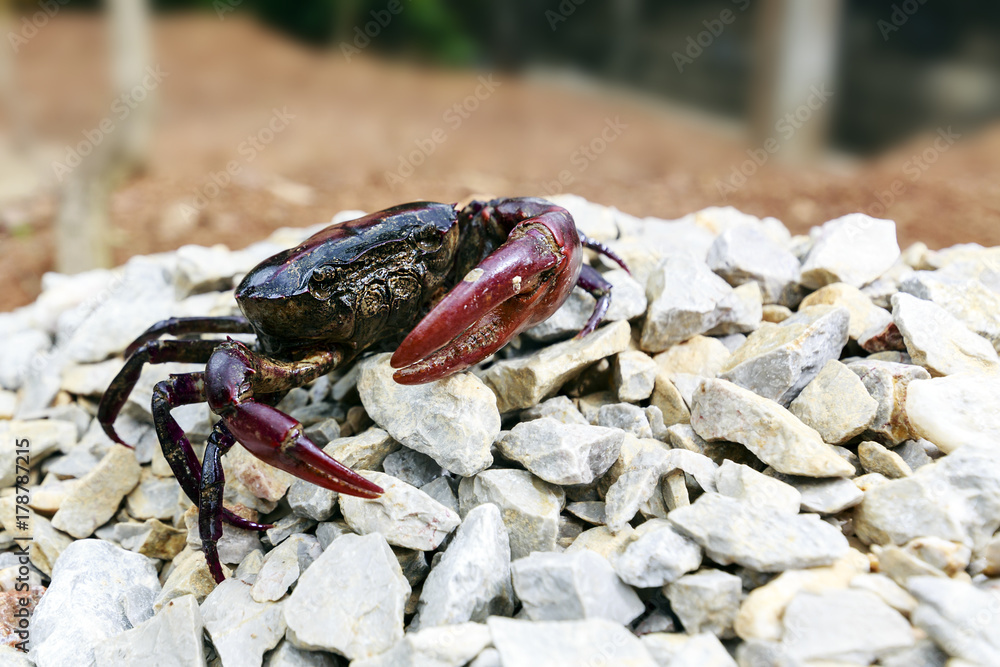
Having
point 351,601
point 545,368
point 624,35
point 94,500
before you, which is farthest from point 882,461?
point 624,35

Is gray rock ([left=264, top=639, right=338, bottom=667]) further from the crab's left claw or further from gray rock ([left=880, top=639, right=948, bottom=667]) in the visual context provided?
gray rock ([left=880, top=639, right=948, bottom=667])

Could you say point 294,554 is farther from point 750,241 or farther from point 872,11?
point 872,11

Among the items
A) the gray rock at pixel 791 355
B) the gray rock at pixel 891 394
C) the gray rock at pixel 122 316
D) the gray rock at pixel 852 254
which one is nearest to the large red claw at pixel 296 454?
the gray rock at pixel 791 355

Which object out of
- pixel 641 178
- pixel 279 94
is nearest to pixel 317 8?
pixel 279 94

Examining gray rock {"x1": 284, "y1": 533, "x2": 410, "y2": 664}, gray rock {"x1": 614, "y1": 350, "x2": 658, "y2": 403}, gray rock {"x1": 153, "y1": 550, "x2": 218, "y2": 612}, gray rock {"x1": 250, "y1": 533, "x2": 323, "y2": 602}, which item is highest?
gray rock {"x1": 614, "y1": 350, "x2": 658, "y2": 403}

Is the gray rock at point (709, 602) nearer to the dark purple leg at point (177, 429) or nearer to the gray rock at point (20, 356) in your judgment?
the dark purple leg at point (177, 429)

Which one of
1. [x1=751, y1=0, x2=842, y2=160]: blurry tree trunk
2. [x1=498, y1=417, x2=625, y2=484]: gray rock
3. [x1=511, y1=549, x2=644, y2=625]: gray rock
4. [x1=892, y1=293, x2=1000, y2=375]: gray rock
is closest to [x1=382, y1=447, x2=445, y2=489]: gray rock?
[x1=498, y1=417, x2=625, y2=484]: gray rock

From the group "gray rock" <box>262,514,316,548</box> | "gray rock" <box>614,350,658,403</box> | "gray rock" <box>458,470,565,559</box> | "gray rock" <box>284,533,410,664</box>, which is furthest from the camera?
"gray rock" <box>614,350,658,403</box>

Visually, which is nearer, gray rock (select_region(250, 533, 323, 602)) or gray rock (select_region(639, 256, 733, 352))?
gray rock (select_region(250, 533, 323, 602))
